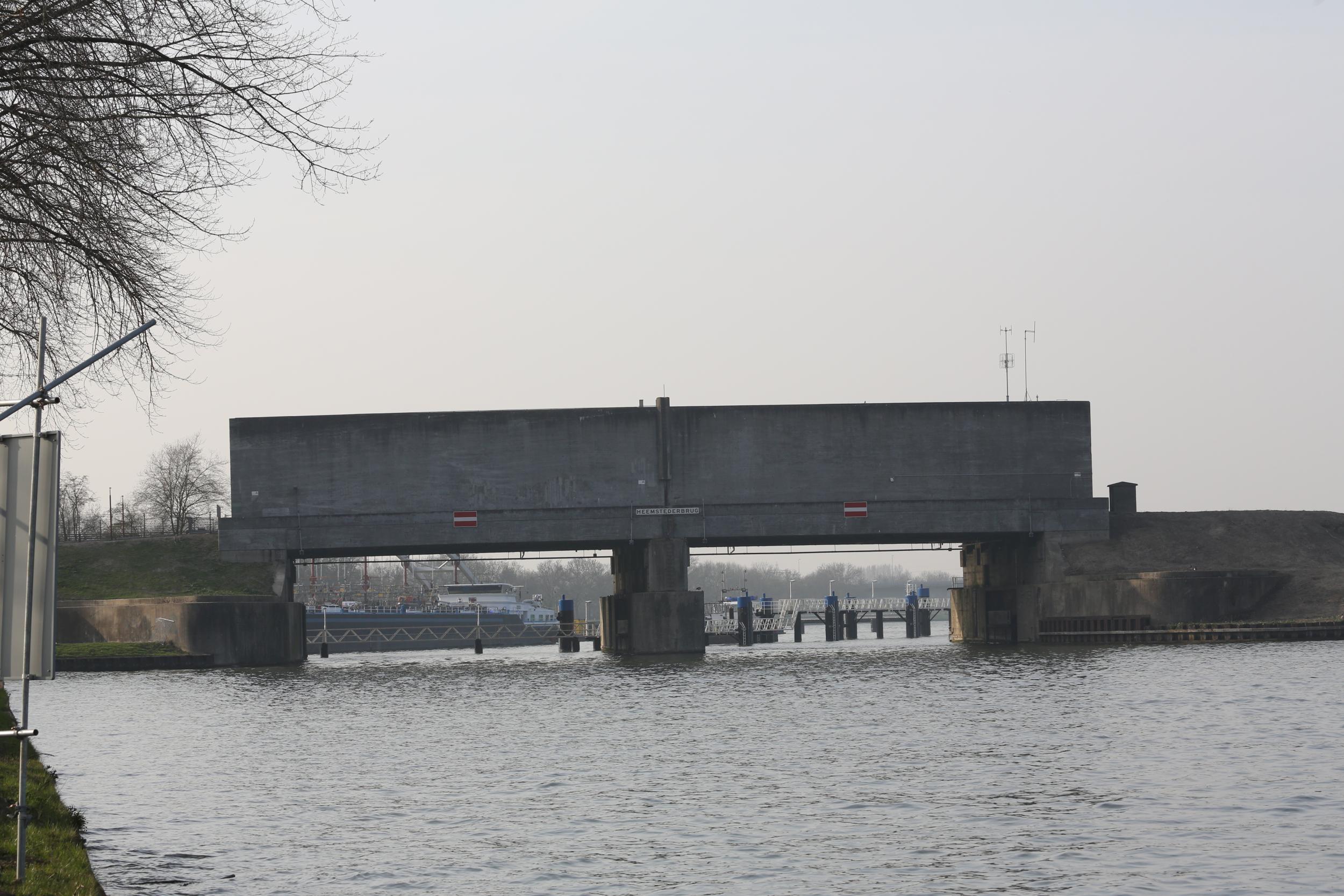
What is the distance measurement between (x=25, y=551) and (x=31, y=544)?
18 cm

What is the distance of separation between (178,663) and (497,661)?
A: 19.7 meters

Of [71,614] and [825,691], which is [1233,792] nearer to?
[825,691]

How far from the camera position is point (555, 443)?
6881 cm

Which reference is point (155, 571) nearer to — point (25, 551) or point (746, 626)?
point (746, 626)

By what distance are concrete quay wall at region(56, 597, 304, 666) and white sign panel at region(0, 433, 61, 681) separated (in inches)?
2144

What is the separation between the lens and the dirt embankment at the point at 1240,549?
66.9 metres

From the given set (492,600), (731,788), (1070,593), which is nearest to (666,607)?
(1070,593)

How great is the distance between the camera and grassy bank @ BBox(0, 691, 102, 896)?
11750 millimetres

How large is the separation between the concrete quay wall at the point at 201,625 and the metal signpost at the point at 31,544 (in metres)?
54.3

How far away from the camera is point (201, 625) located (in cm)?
6338

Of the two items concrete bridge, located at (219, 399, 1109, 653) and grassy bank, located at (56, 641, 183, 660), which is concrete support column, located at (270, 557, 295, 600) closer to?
concrete bridge, located at (219, 399, 1109, 653)

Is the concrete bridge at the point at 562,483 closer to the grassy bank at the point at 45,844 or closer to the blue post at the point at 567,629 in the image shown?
the blue post at the point at 567,629

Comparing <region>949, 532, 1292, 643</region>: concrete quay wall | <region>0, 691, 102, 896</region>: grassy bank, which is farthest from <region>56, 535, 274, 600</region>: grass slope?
<region>0, 691, 102, 896</region>: grassy bank

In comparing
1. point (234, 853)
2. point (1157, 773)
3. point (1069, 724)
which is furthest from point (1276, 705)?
point (234, 853)
